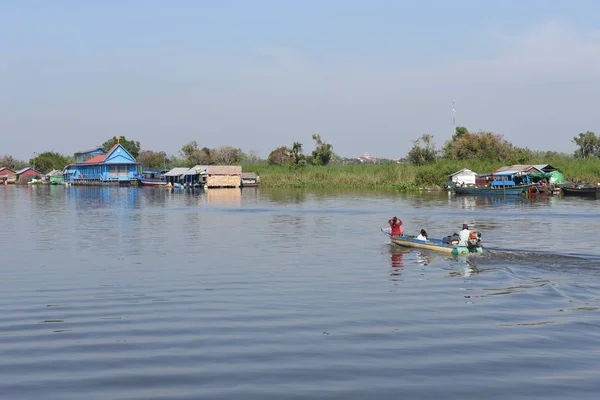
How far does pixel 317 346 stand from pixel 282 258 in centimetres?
1311

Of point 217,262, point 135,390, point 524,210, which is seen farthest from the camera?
point 524,210

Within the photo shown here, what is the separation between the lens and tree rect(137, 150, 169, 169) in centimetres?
15300

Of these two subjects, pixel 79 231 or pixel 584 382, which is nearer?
pixel 584 382

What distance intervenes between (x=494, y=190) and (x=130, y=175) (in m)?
69.4

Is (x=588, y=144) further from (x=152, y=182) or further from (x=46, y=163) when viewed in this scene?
(x=46, y=163)

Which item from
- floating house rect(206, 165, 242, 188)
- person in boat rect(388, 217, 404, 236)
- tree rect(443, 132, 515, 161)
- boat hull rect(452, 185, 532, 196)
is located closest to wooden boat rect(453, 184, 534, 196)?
boat hull rect(452, 185, 532, 196)

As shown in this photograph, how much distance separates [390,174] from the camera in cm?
9725

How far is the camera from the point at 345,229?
37.7 m

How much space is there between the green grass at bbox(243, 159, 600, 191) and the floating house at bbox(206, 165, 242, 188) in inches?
251

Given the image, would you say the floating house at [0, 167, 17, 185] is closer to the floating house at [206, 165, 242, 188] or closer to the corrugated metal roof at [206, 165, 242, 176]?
the corrugated metal roof at [206, 165, 242, 176]

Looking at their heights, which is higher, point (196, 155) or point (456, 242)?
point (196, 155)

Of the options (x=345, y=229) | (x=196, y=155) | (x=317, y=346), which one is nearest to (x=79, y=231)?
(x=345, y=229)

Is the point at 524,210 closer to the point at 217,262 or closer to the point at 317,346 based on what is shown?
the point at 217,262

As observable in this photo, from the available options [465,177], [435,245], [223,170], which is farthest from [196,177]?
[435,245]
